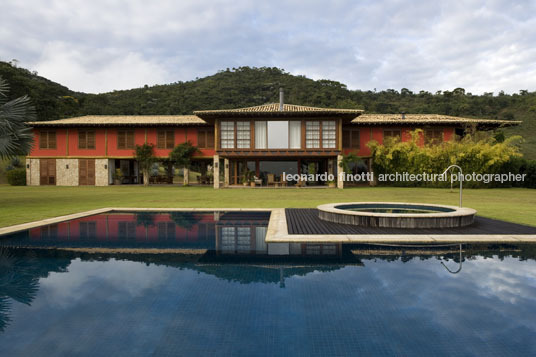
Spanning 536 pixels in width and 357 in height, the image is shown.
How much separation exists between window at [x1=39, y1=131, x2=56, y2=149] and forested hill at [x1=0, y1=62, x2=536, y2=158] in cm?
1557

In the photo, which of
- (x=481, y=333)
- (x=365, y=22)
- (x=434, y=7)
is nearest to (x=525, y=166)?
(x=434, y=7)

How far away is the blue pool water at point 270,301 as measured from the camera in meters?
2.37

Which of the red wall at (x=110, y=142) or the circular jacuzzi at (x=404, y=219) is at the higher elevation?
the red wall at (x=110, y=142)

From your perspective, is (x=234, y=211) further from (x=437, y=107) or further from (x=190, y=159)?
(x=437, y=107)

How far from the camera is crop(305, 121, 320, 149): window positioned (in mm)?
21797

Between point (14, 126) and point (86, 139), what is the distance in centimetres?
1530

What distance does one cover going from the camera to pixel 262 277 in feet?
12.4

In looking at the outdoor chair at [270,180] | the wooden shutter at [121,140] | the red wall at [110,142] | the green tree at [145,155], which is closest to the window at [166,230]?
the outdoor chair at [270,180]

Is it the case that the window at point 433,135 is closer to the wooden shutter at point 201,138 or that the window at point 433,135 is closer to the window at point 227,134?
the window at point 227,134

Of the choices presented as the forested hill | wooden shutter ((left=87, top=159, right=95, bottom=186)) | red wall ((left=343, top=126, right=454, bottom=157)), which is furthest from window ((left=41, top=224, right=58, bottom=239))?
the forested hill

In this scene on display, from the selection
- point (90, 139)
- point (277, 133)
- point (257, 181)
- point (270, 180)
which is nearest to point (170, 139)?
point (90, 139)

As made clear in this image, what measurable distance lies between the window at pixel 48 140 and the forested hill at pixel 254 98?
1557cm

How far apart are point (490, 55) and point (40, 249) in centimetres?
3011

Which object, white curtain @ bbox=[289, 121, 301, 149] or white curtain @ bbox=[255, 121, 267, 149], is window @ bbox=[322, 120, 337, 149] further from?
white curtain @ bbox=[255, 121, 267, 149]
